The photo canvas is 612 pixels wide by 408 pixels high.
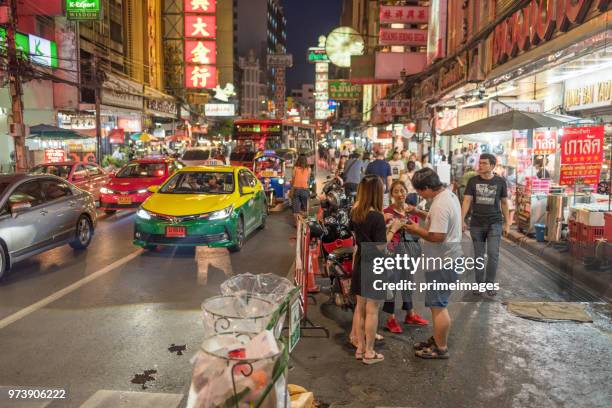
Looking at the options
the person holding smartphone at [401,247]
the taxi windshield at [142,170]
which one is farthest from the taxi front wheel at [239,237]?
the taxi windshield at [142,170]

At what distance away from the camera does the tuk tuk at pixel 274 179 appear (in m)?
17.8

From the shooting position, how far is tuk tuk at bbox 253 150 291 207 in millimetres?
17766

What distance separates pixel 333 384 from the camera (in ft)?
15.7

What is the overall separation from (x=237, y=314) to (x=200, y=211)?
6.41m

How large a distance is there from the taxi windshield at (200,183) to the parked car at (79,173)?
5663 millimetres

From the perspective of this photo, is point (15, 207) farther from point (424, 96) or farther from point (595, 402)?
point (424, 96)

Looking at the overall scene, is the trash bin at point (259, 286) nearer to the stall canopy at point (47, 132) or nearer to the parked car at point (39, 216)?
the parked car at point (39, 216)

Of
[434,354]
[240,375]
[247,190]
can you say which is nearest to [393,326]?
[434,354]

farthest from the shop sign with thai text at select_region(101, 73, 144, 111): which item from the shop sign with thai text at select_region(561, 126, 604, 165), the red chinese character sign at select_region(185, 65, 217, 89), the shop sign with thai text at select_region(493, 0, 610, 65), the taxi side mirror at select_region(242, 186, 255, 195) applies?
the shop sign with thai text at select_region(561, 126, 604, 165)

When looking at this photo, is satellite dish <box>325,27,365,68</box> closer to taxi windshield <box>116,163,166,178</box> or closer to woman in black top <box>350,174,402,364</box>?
taxi windshield <box>116,163,166,178</box>

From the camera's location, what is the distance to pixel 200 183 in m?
11.2

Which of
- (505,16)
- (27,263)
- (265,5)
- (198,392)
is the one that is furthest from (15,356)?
(265,5)

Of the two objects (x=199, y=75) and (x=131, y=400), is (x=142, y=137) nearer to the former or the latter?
(x=199, y=75)

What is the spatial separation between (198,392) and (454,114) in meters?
18.8
